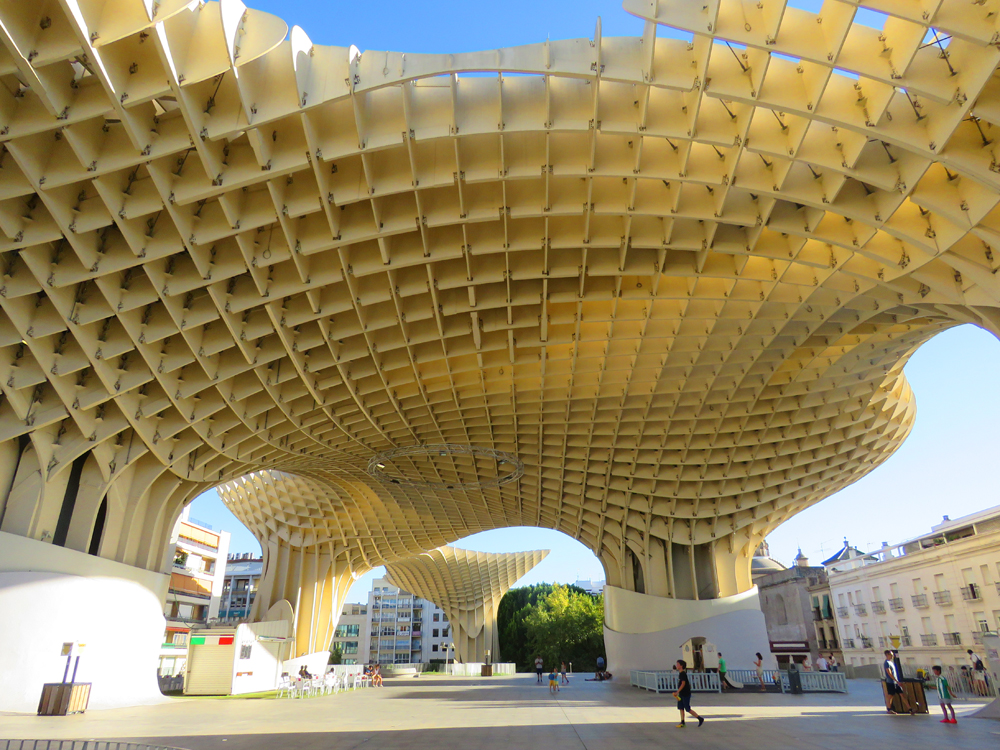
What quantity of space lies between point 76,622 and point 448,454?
715 inches

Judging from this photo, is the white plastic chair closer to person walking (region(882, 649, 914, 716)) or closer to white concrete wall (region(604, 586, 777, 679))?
white concrete wall (region(604, 586, 777, 679))

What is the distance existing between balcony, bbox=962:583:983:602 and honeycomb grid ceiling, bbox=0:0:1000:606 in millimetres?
19688

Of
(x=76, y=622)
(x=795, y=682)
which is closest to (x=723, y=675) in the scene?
(x=795, y=682)

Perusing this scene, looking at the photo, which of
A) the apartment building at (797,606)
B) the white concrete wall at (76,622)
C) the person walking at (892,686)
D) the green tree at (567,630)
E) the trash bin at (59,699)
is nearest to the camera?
the person walking at (892,686)

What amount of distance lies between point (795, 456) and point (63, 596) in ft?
109

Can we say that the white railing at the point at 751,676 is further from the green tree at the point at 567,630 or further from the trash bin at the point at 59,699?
the green tree at the point at 567,630

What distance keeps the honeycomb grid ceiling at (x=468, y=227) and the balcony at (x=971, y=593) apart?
19688mm

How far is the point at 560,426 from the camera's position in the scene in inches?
1250

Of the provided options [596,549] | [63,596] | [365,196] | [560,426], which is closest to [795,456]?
[560,426]

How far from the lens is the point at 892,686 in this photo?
1825 cm

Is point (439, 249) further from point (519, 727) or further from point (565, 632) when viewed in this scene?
point (565, 632)

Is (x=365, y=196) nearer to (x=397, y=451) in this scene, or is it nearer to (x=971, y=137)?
(x=971, y=137)

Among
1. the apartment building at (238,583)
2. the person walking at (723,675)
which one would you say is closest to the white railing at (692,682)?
the person walking at (723,675)

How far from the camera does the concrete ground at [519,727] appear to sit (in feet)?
42.1
